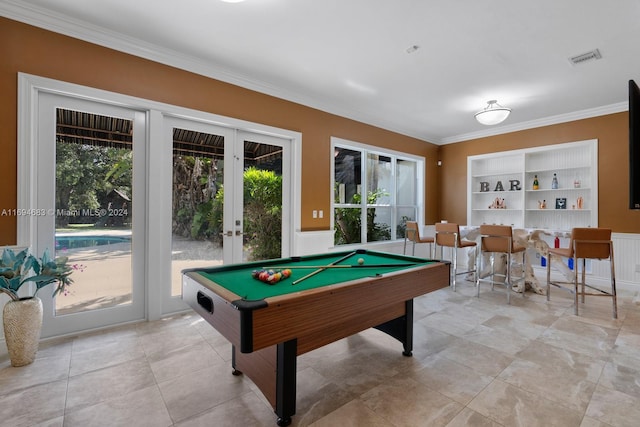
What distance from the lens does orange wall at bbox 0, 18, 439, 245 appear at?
244cm

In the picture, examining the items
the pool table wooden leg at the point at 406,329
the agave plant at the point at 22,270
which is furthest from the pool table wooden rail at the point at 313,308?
the agave plant at the point at 22,270

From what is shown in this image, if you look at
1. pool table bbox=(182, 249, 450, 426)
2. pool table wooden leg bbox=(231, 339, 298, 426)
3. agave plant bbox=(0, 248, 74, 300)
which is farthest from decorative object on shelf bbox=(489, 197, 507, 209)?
agave plant bbox=(0, 248, 74, 300)

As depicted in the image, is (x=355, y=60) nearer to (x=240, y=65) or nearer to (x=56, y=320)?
(x=240, y=65)

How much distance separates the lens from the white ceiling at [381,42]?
246 centimetres

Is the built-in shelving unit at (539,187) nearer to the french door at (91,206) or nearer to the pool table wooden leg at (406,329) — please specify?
the pool table wooden leg at (406,329)

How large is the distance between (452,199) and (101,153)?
20.9 feet

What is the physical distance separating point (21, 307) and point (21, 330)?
0.17m

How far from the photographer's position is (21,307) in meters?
2.27

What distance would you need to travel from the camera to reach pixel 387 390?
1983mm

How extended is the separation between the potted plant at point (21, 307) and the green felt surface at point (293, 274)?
138 centimetres

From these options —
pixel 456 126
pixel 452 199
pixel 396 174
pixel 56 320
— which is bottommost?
pixel 56 320

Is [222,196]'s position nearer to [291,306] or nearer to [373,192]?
[291,306]

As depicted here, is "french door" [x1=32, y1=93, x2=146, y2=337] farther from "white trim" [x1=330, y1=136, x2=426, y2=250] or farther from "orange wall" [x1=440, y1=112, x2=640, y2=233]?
"orange wall" [x1=440, y1=112, x2=640, y2=233]

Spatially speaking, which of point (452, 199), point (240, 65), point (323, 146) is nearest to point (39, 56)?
point (240, 65)
